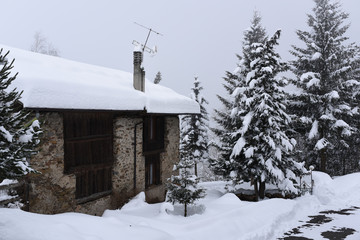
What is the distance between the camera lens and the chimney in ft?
45.6

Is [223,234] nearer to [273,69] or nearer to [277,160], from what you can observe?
[277,160]

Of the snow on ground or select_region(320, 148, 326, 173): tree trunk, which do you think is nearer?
the snow on ground

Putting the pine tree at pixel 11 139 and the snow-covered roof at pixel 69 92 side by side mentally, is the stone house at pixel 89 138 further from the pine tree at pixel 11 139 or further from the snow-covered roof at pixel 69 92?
the pine tree at pixel 11 139

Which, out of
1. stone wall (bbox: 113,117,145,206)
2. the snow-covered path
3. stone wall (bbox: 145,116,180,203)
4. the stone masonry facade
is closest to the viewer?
the stone masonry facade

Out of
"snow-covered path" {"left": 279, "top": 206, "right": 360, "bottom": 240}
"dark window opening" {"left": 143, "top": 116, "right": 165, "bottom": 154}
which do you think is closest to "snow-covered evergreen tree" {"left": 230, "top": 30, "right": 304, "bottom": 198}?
"snow-covered path" {"left": 279, "top": 206, "right": 360, "bottom": 240}

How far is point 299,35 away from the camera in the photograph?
22.8m

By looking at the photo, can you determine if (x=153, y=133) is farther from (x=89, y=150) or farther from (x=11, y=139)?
(x=11, y=139)

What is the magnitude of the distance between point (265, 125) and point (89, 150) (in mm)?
9351

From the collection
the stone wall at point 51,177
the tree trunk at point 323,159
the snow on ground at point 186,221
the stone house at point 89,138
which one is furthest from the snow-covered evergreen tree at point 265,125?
the stone wall at point 51,177

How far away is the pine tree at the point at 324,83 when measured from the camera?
2073 centimetres

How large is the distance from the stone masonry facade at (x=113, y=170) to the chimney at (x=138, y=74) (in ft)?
5.27

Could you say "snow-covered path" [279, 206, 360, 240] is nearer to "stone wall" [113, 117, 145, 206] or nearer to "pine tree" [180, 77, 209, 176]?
"stone wall" [113, 117, 145, 206]

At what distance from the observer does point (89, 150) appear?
36.4ft

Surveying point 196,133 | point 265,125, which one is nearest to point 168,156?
point 265,125
